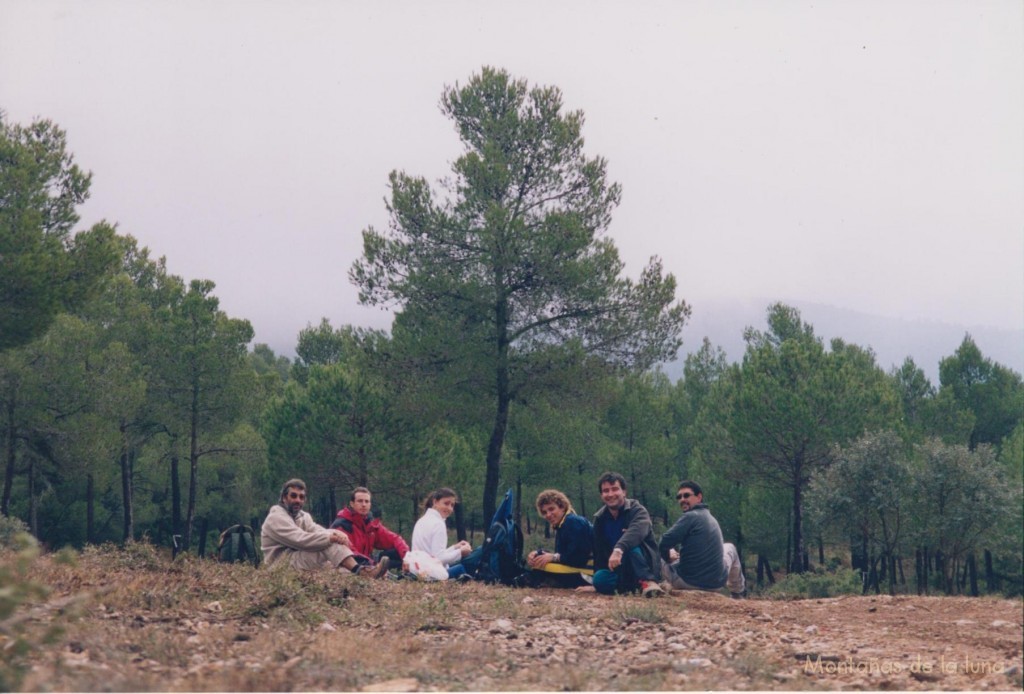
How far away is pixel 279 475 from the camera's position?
31062 mm

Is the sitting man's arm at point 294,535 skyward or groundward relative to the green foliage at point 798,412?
groundward

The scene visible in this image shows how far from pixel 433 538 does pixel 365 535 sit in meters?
1.02

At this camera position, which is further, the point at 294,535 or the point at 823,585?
the point at 823,585

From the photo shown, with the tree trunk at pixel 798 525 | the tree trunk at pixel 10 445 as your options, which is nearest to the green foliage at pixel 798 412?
the tree trunk at pixel 798 525

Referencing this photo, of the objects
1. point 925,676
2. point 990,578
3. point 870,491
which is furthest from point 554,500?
point 990,578

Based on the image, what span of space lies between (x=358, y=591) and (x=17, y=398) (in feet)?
73.7

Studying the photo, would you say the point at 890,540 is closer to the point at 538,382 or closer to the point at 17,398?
the point at 538,382

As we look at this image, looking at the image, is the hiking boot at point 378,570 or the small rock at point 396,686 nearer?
the small rock at point 396,686

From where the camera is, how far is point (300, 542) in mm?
9648

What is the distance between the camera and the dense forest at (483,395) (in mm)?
20891

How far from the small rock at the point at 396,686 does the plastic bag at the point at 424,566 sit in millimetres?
5180

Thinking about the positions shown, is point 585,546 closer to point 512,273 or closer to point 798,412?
point 512,273

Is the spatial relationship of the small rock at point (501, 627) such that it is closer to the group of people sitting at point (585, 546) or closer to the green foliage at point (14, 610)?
the group of people sitting at point (585, 546)

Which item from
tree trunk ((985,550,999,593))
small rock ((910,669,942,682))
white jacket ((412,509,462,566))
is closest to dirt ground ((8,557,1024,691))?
small rock ((910,669,942,682))
